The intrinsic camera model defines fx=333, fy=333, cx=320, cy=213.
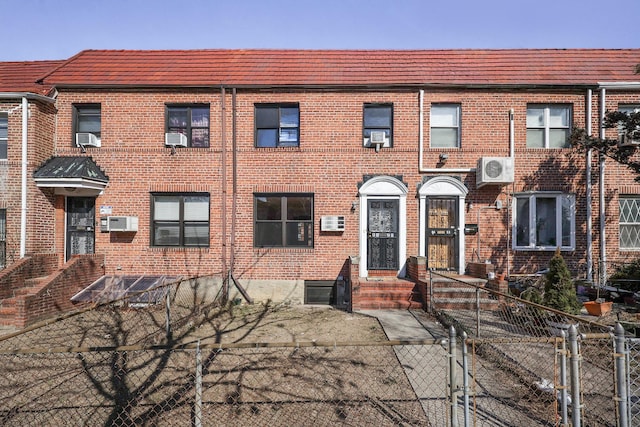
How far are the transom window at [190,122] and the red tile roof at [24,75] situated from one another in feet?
11.2

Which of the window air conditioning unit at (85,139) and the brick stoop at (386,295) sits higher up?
the window air conditioning unit at (85,139)

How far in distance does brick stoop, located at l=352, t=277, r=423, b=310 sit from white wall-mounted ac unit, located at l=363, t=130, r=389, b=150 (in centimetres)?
395

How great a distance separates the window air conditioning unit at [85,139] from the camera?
953cm

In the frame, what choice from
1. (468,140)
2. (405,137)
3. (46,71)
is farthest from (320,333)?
(46,71)

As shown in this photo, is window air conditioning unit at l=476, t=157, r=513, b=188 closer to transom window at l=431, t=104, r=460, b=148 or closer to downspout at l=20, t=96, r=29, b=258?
transom window at l=431, t=104, r=460, b=148

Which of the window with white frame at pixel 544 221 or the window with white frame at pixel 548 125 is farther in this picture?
the window with white frame at pixel 548 125

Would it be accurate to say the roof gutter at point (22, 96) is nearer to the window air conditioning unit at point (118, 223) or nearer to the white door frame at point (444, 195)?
the window air conditioning unit at point (118, 223)

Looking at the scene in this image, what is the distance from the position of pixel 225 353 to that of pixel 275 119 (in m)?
6.87

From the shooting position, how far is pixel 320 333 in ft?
22.8

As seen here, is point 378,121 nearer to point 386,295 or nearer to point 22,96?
point 386,295

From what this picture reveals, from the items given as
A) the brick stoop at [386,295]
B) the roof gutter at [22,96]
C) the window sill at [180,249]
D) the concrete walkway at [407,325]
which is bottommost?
the concrete walkway at [407,325]

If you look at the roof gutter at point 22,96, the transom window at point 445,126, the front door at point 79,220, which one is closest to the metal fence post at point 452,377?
the transom window at point 445,126

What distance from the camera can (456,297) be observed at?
826cm

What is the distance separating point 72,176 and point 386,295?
8.88 metres
